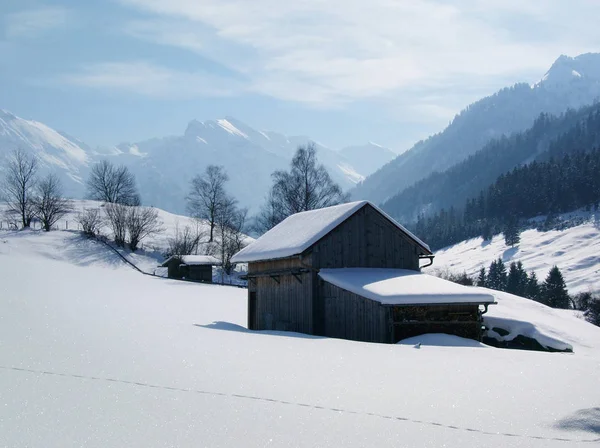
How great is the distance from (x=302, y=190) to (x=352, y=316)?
30.3 m

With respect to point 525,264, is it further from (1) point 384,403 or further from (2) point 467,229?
(1) point 384,403

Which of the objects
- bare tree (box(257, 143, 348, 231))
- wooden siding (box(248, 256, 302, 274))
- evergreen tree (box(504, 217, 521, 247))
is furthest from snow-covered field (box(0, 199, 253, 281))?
evergreen tree (box(504, 217, 521, 247))

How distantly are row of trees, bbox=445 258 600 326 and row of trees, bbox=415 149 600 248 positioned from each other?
34737 millimetres

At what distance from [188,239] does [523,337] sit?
52.6 meters

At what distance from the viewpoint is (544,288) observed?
80375 millimetres

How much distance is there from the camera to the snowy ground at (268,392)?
7.53m

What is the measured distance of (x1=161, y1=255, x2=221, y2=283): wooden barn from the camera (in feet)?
184

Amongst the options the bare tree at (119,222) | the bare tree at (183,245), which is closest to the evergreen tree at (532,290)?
the bare tree at (183,245)

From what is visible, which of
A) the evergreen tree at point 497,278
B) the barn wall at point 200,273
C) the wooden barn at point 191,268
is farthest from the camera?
the evergreen tree at point 497,278

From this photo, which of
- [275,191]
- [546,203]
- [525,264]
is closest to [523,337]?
[275,191]

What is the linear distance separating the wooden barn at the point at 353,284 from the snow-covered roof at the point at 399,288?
3 cm

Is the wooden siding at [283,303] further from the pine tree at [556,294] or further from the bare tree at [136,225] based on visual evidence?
the pine tree at [556,294]

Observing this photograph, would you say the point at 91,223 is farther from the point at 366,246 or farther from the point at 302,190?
the point at 366,246

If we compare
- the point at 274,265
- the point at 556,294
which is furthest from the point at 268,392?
the point at 556,294
